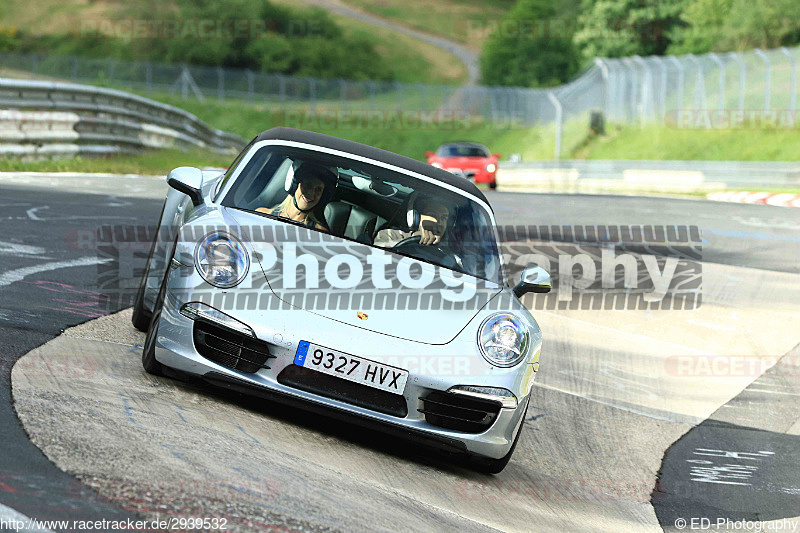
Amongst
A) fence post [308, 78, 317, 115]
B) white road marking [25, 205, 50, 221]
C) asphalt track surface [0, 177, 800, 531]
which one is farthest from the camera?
fence post [308, 78, 317, 115]

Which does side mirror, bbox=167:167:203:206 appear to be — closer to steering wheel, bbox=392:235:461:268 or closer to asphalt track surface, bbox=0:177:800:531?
asphalt track surface, bbox=0:177:800:531

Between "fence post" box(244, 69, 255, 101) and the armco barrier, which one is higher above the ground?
the armco barrier

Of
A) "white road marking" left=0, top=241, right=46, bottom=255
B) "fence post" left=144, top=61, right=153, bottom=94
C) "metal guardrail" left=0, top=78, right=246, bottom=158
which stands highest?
"white road marking" left=0, top=241, right=46, bottom=255

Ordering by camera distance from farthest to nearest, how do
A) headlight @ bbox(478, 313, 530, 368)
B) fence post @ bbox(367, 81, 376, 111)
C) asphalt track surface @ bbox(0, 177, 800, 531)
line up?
fence post @ bbox(367, 81, 376, 111), headlight @ bbox(478, 313, 530, 368), asphalt track surface @ bbox(0, 177, 800, 531)

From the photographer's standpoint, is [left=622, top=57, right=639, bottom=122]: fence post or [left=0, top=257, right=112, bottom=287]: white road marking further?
[left=622, top=57, right=639, bottom=122]: fence post

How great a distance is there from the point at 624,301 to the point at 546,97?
127 ft

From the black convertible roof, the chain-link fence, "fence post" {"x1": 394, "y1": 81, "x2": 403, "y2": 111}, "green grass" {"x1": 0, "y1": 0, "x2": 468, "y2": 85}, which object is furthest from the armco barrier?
"green grass" {"x1": 0, "y1": 0, "x2": 468, "y2": 85}

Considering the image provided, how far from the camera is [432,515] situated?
395 centimetres

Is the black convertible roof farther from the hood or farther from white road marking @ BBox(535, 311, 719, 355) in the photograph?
white road marking @ BBox(535, 311, 719, 355)

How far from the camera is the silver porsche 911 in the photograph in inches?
176

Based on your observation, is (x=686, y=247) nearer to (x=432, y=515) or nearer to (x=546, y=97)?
(x=432, y=515)

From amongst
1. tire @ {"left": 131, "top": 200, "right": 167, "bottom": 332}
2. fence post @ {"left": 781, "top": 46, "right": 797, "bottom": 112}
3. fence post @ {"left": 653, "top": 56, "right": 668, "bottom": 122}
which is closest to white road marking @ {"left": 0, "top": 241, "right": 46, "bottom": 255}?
tire @ {"left": 131, "top": 200, "right": 167, "bottom": 332}

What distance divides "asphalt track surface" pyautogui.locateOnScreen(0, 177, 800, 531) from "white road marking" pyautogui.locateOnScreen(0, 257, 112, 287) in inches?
1.3

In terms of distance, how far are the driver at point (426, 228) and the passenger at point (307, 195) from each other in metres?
0.37
